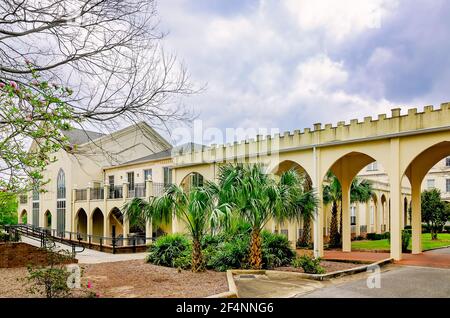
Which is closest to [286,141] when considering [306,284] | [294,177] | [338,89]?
[338,89]

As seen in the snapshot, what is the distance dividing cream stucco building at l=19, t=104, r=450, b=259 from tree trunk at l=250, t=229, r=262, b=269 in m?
1.22

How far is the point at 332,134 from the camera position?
1759 centimetres

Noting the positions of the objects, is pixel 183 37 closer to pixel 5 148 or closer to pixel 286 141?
pixel 5 148

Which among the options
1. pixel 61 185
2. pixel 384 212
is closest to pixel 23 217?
pixel 61 185

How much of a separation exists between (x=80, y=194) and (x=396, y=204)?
82.7 feet

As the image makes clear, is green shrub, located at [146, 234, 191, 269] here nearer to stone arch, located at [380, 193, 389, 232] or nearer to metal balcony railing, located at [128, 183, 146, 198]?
metal balcony railing, located at [128, 183, 146, 198]

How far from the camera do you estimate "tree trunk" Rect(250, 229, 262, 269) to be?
512 inches

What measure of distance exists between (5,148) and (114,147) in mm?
24456

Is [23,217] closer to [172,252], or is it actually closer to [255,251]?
[172,252]

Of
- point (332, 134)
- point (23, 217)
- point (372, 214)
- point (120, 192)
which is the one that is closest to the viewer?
point (332, 134)

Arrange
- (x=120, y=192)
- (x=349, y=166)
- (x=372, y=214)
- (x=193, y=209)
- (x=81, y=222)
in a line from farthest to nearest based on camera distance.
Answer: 1. (x=372, y=214)
2. (x=81, y=222)
3. (x=120, y=192)
4. (x=349, y=166)
5. (x=193, y=209)

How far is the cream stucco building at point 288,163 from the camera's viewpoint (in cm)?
1486

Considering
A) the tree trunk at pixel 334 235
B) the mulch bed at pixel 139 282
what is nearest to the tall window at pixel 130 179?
the tree trunk at pixel 334 235

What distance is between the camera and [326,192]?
25.3 meters
